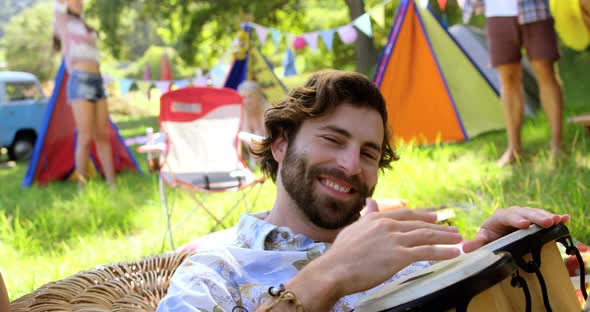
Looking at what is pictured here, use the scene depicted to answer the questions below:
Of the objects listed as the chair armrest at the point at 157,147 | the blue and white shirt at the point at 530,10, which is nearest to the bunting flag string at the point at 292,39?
the blue and white shirt at the point at 530,10

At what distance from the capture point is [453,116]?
6.82 m

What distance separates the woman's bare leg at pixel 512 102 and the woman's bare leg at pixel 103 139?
3513 mm

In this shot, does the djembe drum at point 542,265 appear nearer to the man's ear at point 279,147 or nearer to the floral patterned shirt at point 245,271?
the floral patterned shirt at point 245,271


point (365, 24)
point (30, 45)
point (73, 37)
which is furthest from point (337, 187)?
point (30, 45)

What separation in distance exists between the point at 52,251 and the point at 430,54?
456 centimetres

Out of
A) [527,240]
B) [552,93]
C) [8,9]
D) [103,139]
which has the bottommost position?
[8,9]

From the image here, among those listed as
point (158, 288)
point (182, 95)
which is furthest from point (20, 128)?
point (158, 288)

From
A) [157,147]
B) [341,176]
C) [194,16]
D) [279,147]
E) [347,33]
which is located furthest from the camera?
[194,16]

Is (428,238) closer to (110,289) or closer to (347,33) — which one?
(110,289)

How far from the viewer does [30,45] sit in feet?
117

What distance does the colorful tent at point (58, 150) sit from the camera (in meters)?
6.74

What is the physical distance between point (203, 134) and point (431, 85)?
122 inches

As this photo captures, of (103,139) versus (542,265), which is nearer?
(542,265)

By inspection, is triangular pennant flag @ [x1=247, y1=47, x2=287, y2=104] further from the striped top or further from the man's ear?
the man's ear
